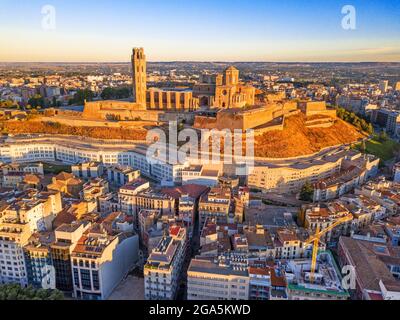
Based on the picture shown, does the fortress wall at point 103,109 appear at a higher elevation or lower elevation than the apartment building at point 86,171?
higher

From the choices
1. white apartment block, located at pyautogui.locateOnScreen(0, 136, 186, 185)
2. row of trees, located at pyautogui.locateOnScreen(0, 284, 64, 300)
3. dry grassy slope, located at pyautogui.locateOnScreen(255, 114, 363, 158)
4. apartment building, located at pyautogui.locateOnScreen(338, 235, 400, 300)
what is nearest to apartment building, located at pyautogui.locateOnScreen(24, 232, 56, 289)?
row of trees, located at pyautogui.locateOnScreen(0, 284, 64, 300)

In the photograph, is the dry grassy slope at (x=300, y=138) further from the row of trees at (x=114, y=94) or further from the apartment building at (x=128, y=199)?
the row of trees at (x=114, y=94)

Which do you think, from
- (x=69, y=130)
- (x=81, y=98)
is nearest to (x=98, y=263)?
(x=69, y=130)

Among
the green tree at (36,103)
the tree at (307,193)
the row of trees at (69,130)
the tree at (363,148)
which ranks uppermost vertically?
the green tree at (36,103)

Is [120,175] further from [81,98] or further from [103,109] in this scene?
[81,98]

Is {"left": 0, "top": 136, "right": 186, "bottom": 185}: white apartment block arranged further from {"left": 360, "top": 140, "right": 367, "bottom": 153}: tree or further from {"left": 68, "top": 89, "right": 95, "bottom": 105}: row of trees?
{"left": 360, "top": 140, "right": 367, "bottom": 153}: tree

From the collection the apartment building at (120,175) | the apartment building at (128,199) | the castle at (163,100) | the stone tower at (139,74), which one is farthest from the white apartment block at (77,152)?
the stone tower at (139,74)
